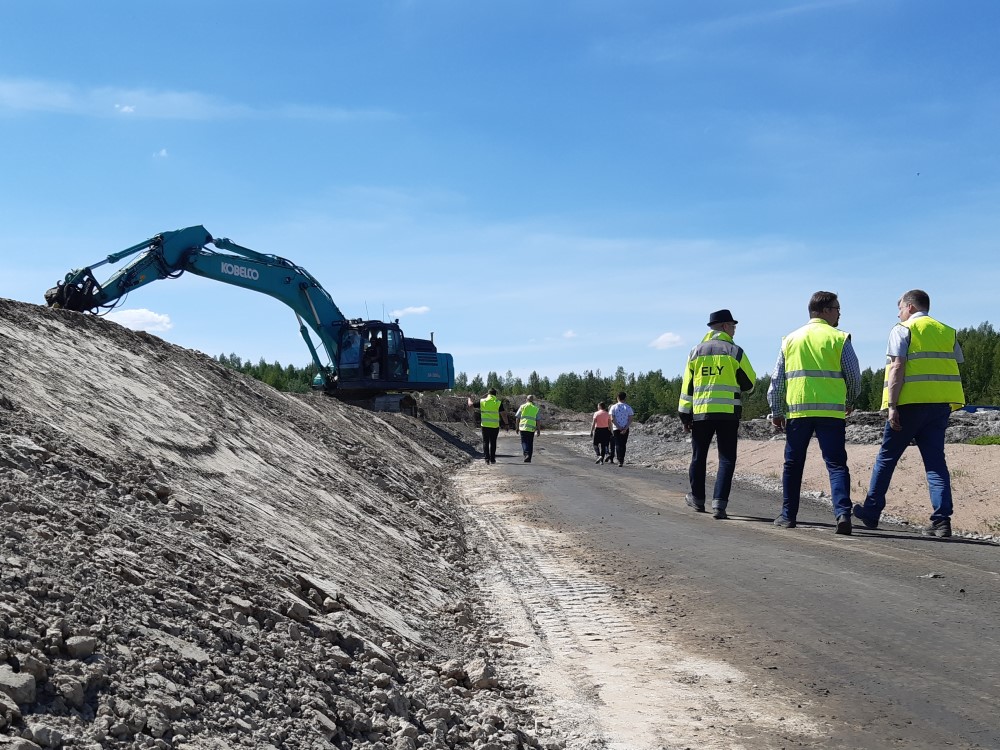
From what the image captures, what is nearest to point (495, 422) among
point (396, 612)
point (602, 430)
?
point (602, 430)

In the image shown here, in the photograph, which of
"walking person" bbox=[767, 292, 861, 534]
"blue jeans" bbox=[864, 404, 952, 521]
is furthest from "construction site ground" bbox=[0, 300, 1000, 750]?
"walking person" bbox=[767, 292, 861, 534]

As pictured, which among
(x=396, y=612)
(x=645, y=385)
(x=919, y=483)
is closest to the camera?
(x=396, y=612)

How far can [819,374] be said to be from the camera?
788 cm

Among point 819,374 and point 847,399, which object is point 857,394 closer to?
point 847,399

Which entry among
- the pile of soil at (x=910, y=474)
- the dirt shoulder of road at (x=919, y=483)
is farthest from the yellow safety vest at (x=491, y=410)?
the dirt shoulder of road at (x=919, y=483)

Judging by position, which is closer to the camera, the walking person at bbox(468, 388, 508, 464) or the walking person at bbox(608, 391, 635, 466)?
the walking person at bbox(468, 388, 508, 464)

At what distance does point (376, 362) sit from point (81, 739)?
2550 cm

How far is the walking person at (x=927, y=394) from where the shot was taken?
7465 mm

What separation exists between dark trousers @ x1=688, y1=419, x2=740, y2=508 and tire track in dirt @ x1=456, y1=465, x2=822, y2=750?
273 centimetres

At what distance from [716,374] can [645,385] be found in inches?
2430

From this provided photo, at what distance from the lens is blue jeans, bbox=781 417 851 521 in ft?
25.1

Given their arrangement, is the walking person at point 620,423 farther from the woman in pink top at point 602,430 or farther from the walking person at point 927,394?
the walking person at point 927,394

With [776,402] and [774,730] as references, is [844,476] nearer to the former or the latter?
[776,402]

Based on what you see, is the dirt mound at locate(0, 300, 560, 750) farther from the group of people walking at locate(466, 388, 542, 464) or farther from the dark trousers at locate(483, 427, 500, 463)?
the dark trousers at locate(483, 427, 500, 463)
